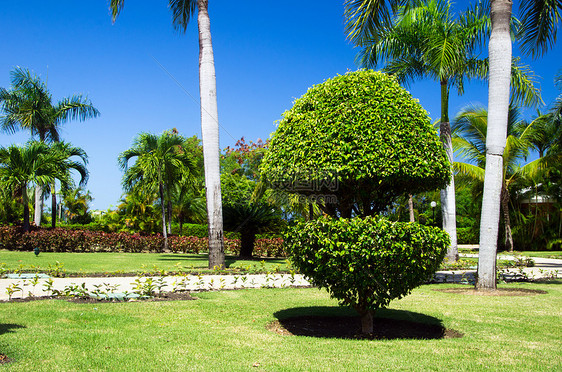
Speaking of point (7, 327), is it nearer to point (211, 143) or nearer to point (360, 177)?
point (360, 177)

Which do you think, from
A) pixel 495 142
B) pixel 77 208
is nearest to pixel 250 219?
pixel 495 142

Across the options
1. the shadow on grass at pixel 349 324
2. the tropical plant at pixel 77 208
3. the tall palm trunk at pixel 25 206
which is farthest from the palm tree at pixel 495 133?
the tropical plant at pixel 77 208

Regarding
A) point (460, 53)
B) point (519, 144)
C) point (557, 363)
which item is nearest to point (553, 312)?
point (557, 363)

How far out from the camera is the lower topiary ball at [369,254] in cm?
484

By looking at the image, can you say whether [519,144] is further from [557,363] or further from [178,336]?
[178,336]

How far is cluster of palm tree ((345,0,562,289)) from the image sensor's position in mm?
9305

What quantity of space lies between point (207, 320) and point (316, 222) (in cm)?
219

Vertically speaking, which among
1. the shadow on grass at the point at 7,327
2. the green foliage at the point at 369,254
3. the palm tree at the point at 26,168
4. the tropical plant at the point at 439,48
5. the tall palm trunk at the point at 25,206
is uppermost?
the tropical plant at the point at 439,48

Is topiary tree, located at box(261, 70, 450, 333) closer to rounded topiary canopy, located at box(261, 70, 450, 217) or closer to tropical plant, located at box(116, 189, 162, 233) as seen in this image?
rounded topiary canopy, located at box(261, 70, 450, 217)

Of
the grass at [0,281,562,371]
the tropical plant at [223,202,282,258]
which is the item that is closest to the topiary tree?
the grass at [0,281,562,371]

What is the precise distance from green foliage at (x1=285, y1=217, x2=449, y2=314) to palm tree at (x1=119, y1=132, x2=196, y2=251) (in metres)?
17.5

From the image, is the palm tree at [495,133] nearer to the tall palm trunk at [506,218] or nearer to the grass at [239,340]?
the grass at [239,340]

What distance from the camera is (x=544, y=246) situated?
92.3 ft

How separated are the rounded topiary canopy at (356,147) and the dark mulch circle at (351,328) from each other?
5.19 ft
